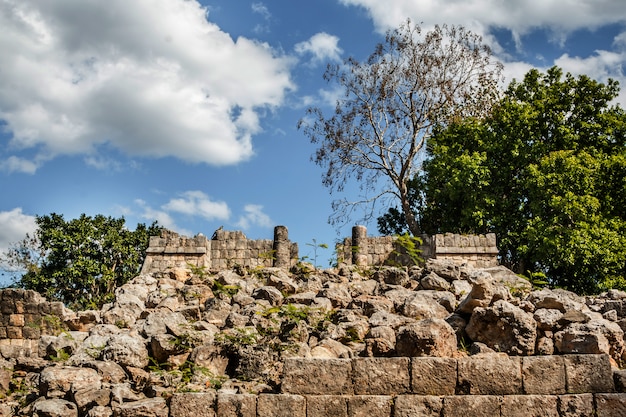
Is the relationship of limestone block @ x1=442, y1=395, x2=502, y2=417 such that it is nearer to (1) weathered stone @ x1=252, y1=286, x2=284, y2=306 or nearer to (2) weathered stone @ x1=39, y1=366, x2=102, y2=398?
(2) weathered stone @ x1=39, y1=366, x2=102, y2=398

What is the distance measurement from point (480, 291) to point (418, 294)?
51.3 inches

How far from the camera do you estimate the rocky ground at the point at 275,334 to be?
24.6 ft

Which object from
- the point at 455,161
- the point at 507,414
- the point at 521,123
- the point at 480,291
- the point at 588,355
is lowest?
the point at 507,414

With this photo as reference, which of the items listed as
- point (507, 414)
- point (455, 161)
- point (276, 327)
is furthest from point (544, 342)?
point (455, 161)

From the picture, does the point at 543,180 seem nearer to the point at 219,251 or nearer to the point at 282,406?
the point at 219,251

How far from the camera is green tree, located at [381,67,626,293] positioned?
65.2 ft

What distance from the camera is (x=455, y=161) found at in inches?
873

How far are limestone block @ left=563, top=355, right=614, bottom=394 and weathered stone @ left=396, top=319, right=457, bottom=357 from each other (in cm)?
118

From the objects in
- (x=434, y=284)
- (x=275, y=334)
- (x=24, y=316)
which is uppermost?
(x=434, y=284)

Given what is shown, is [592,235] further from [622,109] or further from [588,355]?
[588,355]

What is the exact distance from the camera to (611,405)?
6.38 meters

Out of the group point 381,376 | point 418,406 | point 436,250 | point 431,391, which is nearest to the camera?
point 418,406

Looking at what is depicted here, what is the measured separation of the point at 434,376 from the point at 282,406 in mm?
1554

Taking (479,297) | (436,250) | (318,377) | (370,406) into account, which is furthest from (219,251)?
(370,406)
